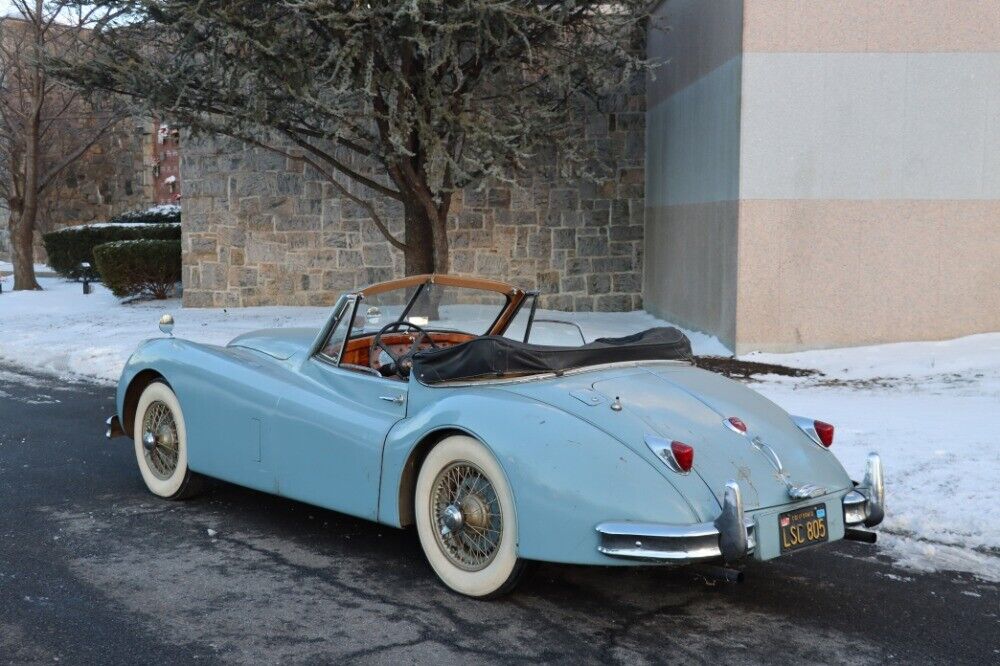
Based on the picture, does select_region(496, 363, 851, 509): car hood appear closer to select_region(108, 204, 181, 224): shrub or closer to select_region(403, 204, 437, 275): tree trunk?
select_region(403, 204, 437, 275): tree trunk

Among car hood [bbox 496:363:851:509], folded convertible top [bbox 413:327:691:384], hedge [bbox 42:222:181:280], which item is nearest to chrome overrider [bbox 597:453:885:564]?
car hood [bbox 496:363:851:509]

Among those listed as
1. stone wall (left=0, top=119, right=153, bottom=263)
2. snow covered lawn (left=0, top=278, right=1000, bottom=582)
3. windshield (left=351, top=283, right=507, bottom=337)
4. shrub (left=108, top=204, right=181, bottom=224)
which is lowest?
snow covered lawn (left=0, top=278, right=1000, bottom=582)

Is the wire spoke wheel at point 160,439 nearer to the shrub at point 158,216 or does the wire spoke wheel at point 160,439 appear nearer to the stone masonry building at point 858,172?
the stone masonry building at point 858,172

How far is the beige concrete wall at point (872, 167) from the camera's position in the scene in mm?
11602

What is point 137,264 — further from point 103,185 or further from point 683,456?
point 683,456

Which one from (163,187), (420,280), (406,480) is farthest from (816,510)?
(163,187)

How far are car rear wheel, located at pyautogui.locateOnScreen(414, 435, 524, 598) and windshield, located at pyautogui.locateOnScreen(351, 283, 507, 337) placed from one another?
1234mm

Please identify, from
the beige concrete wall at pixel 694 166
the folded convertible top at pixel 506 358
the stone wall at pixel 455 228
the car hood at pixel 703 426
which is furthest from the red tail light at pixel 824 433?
the stone wall at pixel 455 228

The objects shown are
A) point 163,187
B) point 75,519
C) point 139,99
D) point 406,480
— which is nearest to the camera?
point 406,480

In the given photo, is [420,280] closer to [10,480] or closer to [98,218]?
[10,480]

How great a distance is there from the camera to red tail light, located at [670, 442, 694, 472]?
409 cm

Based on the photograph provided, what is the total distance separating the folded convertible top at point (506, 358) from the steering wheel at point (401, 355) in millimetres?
204

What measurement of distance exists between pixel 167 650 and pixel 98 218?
29942mm

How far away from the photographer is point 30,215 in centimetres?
2119
